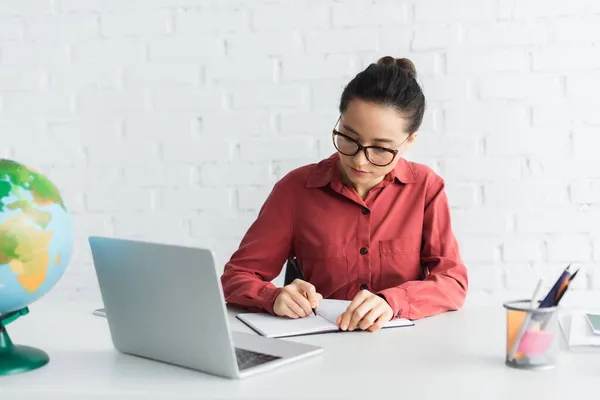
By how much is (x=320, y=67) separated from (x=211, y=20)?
384mm

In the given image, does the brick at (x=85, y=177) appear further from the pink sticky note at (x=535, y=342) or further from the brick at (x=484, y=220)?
the pink sticky note at (x=535, y=342)

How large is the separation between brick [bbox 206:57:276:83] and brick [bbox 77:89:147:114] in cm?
24

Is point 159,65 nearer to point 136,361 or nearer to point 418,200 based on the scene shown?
point 418,200

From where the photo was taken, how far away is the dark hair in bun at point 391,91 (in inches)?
68.3

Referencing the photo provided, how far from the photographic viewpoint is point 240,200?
239cm

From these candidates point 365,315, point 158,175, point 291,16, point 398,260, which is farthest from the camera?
point 158,175

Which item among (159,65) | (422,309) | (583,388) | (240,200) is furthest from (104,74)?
(583,388)

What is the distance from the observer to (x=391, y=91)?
1.74 m

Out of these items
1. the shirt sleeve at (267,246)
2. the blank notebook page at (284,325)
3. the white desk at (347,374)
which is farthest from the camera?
the shirt sleeve at (267,246)

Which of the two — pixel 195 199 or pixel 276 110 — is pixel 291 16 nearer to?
pixel 276 110

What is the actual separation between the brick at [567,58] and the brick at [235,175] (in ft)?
2.93

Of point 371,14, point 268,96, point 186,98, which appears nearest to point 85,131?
point 186,98

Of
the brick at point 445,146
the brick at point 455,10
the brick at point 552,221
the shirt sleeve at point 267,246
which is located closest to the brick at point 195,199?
the shirt sleeve at point 267,246

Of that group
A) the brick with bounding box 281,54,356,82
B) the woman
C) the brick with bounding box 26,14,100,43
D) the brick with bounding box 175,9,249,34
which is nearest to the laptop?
the woman
